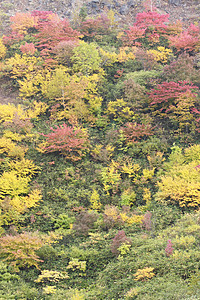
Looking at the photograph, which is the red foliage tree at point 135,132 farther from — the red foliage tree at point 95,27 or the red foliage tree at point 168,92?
the red foliage tree at point 95,27

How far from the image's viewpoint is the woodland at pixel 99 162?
37.8ft

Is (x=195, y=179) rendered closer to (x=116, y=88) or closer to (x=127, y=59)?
(x=116, y=88)

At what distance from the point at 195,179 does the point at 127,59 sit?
14.0m

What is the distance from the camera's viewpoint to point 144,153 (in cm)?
1983

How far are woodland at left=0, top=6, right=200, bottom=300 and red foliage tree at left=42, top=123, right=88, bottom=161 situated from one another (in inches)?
3.1

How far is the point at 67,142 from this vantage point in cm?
1898

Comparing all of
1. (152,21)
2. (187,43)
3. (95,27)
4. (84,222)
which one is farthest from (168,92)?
(95,27)

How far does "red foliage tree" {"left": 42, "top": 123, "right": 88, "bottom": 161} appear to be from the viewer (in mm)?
18969

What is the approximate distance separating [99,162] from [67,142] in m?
2.28

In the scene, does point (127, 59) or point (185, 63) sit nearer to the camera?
point (185, 63)

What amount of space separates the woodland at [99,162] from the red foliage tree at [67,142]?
8 centimetres

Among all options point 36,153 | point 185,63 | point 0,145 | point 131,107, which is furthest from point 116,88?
point 0,145

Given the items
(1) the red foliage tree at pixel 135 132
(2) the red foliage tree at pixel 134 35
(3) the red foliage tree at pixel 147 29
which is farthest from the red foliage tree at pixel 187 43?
(1) the red foliage tree at pixel 135 132

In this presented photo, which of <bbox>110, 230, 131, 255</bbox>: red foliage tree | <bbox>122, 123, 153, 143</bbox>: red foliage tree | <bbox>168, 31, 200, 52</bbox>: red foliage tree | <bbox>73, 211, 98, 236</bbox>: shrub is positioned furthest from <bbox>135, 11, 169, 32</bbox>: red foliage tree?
<bbox>110, 230, 131, 255</bbox>: red foliage tree
